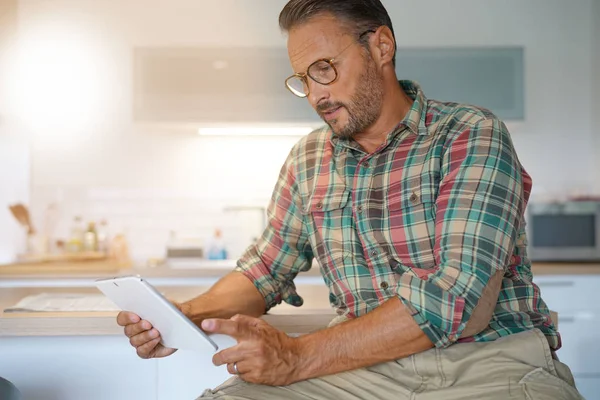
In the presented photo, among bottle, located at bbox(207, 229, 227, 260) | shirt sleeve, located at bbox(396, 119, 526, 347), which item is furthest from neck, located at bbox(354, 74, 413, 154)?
bottle, located at bbox(207, 229, 227, 260)

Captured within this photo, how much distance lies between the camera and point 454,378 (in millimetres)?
1308

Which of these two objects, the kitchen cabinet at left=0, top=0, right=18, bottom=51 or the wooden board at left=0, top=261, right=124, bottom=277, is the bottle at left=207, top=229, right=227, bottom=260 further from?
the kitchen cabinet at left=0, top=0, right=18, bottom=51

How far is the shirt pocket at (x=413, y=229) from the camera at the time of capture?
4.57ft

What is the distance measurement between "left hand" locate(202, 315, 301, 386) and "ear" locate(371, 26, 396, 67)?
689 millimetres

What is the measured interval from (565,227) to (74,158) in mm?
2682

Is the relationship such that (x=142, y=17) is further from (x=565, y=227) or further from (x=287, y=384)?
(x=287, y=384)

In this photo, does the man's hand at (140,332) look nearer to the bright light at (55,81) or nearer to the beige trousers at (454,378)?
the beige trousers at (454,378)

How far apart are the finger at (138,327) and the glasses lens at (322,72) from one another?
634mm

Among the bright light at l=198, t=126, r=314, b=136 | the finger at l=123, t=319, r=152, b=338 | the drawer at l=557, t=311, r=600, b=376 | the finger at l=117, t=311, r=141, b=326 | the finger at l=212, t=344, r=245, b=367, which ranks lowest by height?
the drawer at l=557, t=311, r=600, b=376

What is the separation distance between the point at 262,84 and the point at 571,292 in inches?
71.1

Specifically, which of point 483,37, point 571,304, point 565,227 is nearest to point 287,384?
point 571,304

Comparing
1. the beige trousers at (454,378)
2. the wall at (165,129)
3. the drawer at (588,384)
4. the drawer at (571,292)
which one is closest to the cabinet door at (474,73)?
the wall at (165,129)

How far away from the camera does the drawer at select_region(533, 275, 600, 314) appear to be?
3238 millimetres

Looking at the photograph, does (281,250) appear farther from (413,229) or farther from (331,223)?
(413,229)
